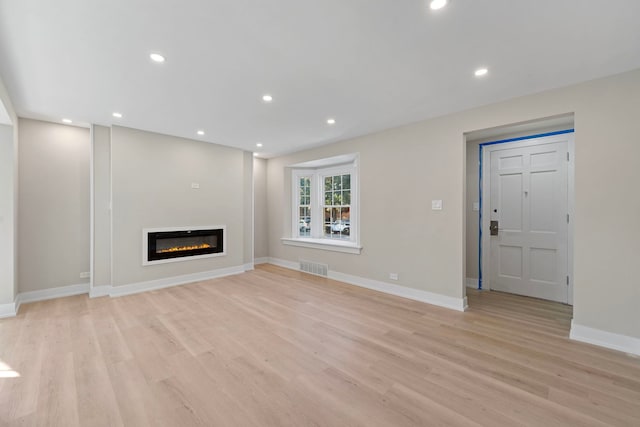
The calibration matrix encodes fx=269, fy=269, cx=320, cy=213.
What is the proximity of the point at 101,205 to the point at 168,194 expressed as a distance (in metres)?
0.93

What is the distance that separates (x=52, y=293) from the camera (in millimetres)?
4059

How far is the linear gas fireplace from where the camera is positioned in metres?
4.48

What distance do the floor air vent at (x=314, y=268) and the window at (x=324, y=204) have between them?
0.39 metres

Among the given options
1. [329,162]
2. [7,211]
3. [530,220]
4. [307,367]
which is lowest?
[307,367]

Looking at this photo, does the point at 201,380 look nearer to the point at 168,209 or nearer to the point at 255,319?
the point at 255,319

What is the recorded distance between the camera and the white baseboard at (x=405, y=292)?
3.56 metres

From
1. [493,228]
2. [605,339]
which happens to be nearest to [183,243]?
[493,228]

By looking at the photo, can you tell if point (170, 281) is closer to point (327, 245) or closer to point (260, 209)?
point (260, 209)

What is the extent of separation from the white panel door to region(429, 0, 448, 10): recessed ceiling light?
3.35 metres

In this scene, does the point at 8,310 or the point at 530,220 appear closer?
the point at 8,310

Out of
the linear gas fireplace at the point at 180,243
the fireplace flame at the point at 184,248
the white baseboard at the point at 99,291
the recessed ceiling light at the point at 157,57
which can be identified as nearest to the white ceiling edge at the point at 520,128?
the recessed ceiling light at the point at 157,57

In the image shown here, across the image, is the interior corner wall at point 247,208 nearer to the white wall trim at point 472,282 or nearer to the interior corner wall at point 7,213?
the interior corner wall at point 7,213

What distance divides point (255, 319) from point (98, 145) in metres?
3.60

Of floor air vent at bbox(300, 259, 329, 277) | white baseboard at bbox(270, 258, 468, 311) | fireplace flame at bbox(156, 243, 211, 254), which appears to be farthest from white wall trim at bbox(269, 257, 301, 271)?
fireplace flame at bbox(156, 243, 211, 254)
